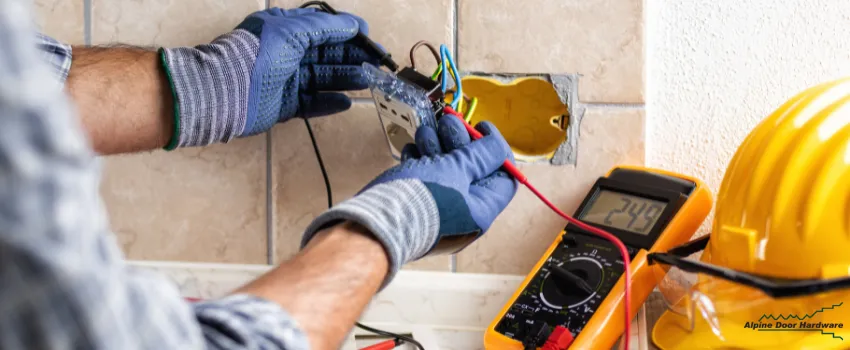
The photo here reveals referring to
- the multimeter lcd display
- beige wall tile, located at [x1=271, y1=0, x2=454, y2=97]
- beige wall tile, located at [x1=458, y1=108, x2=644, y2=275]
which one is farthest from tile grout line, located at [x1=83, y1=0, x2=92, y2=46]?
the multimeter lcd display

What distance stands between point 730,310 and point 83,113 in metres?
0.71

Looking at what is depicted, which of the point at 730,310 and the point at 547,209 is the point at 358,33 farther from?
the point at 730,310

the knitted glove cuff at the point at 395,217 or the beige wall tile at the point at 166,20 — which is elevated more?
the beige wall tile at the point at 166,20

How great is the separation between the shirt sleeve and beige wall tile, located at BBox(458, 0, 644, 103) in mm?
605

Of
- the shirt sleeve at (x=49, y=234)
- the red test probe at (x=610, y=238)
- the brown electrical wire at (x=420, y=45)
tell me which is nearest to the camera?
the shirt sleeve at (x=49, y=234)

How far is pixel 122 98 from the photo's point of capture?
0.76m

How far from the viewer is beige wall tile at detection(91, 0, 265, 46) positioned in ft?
2.85

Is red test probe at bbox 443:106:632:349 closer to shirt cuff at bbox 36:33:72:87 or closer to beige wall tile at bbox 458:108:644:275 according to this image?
beige wall tile at bbox 458:108:644:275

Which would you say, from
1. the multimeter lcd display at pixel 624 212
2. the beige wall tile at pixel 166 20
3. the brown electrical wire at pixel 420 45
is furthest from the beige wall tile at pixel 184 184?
the multimeter lcd display at pixel 624 212

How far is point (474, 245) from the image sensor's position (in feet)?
2.90

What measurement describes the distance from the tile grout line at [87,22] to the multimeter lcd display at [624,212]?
687 millimetres

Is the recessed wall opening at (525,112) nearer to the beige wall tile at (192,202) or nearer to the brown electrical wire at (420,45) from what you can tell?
the brown electrical wire at (420,45)

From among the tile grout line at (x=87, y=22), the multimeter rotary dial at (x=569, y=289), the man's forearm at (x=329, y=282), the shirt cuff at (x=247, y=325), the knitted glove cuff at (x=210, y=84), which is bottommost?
the multimeter rotary dial at (x=569, y=289)

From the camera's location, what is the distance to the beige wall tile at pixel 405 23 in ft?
2.74
